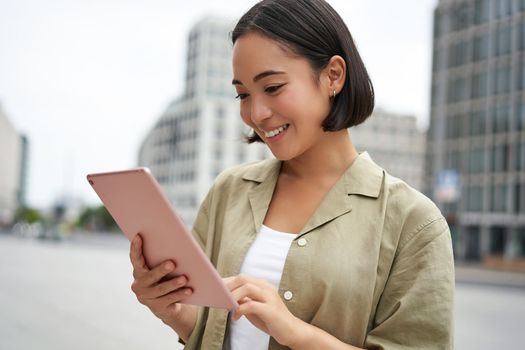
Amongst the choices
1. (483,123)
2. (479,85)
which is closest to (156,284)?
(483,123)

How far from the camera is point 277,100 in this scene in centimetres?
150

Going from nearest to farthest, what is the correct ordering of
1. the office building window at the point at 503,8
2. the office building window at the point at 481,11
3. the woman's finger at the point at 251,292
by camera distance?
the woman's finger at the point at 251,292 → the office building window at the point at 503,8 → the office building window at the point at 481,11

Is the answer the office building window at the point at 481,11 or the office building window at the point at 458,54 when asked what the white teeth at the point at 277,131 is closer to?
the office building window at the point at 481,11

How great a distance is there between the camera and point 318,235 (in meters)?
1.54

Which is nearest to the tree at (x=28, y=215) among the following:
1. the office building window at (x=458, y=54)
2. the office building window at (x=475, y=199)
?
the office building window at (x=458, y=54)

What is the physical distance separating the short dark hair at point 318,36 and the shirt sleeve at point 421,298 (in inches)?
13.7

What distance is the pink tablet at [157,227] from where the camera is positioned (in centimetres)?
122

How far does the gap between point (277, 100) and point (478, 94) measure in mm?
44902

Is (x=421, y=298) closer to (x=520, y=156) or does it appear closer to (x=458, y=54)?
(x=520, y=156)

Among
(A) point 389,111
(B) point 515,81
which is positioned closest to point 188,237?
(B) point 515,81

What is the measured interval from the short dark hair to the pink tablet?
0.49 metres

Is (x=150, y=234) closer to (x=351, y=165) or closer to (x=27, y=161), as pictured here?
(x=351, y=165)

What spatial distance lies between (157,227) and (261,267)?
39 centimetres

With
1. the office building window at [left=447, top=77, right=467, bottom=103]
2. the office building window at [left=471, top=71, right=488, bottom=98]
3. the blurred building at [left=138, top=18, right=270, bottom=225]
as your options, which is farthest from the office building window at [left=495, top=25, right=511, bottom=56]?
the blurred building at [left=138, top=18, right=270, bottom=225]
